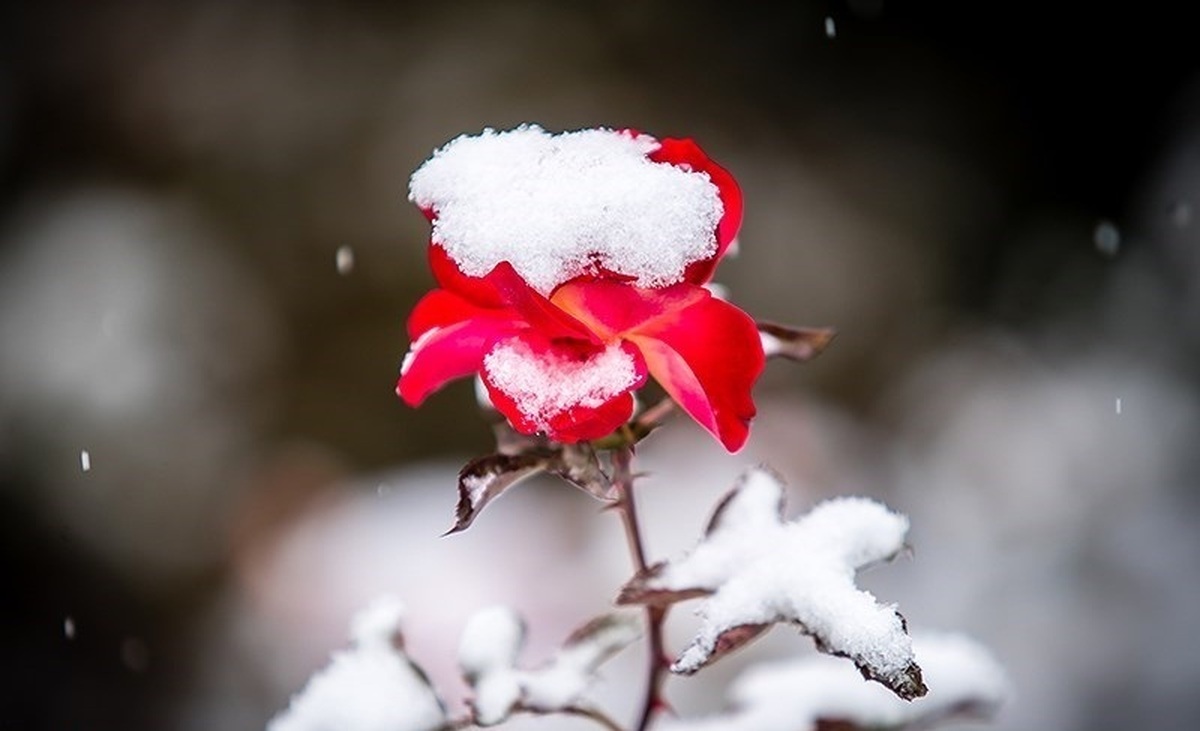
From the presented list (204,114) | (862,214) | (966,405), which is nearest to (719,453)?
(966,405)

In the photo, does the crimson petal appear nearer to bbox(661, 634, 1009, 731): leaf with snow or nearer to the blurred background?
bbox(661, 634, 1009, 731): leaf with snow

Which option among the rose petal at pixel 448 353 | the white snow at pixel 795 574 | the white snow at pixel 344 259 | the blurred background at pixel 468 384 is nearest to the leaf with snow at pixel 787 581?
the white snow at pixel 795 574

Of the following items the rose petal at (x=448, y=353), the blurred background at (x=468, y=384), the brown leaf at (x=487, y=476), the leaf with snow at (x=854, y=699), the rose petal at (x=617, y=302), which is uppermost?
the rose petal at (x=617, y=302)

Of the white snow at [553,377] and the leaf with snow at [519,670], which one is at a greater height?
the white snow at [553,377]

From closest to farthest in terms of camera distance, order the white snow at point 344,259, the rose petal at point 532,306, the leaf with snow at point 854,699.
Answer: the rose petal at point 532,306
the leaf with snow at point 854,699
the white snow at point 344,259

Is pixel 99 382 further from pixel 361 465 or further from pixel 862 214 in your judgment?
pixel 862 214

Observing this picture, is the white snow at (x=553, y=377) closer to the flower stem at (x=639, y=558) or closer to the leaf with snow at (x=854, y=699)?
the flower stem at (x=639, y=558)
